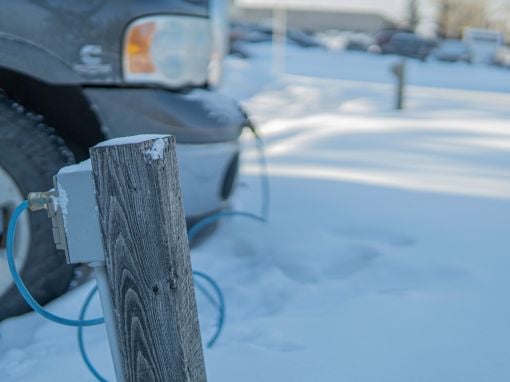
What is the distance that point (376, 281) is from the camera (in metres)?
1.82

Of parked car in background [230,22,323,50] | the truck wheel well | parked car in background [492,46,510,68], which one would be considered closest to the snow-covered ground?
the truck wheel well

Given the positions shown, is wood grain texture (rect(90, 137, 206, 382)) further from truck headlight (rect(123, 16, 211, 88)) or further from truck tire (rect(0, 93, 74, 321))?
truck headlight (rect(123, 16, 211, 88))

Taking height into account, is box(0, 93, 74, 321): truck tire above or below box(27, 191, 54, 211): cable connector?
below

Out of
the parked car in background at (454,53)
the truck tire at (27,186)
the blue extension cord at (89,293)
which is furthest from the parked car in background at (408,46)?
the truck tire at (27,186)

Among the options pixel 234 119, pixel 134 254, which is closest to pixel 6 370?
pixel 134 254

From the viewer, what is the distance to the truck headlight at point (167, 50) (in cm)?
176

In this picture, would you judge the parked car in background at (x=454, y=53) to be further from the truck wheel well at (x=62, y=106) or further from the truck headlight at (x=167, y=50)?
the truck wheel well at (x=62, y=106)

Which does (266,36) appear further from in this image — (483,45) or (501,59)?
(501,59)

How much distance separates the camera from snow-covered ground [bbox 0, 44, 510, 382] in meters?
1.41

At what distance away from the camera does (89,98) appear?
174cm

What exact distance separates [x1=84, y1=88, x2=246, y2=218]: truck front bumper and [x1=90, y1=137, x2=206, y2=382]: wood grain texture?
2.87 feet

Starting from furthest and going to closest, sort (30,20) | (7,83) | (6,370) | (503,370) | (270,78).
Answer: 1. (270,78)
2. (7,83)
3. (30,20)
4. (6,370)
5. (503,370)

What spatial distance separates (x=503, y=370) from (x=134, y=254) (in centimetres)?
91

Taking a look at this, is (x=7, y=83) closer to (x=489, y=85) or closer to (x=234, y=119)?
(x=234, y=119)
